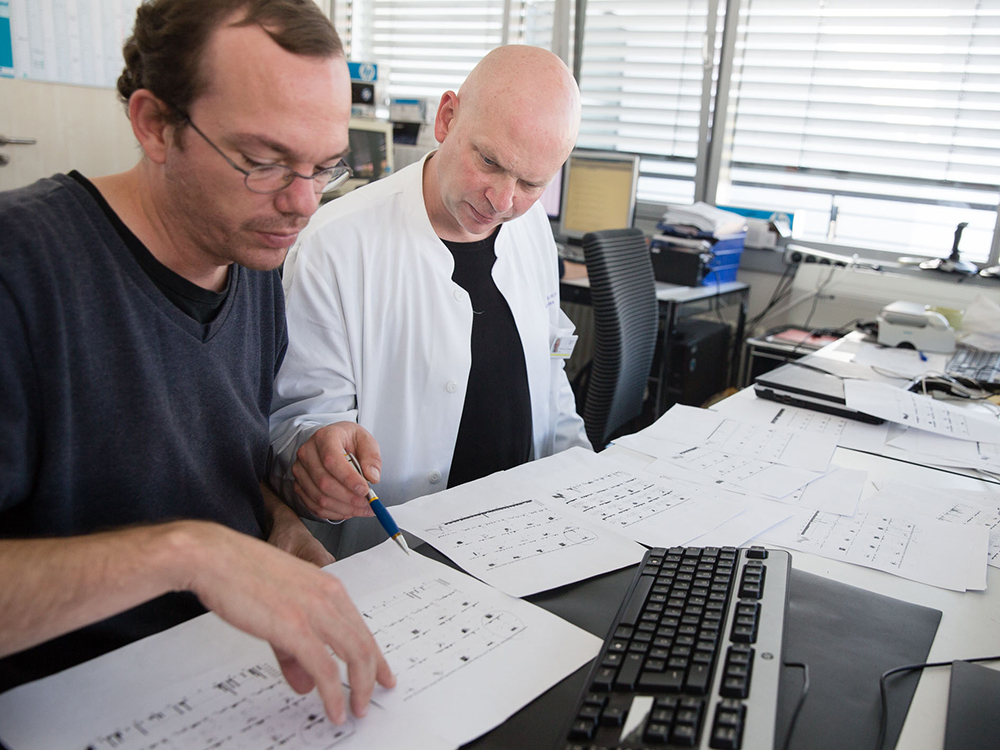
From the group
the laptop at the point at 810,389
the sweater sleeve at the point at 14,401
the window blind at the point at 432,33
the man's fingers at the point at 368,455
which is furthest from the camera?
the window blind at the point at 432,33

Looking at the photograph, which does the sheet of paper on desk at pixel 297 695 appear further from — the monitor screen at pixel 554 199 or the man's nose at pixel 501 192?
the monitor screen at pixel 554 199

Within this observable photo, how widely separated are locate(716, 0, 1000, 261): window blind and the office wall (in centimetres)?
281

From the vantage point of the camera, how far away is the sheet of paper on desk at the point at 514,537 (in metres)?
0.93

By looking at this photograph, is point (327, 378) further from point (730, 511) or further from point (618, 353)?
point (618, 353)

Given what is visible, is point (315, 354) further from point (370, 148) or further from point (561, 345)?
point (370, 148)

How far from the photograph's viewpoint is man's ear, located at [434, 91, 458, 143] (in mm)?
1473

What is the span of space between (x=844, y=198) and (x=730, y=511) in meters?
2.93

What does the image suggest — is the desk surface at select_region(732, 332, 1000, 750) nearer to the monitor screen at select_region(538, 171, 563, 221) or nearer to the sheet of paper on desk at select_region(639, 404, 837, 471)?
the sheet of paper on desk at select_region(639, 404, 837, 471)

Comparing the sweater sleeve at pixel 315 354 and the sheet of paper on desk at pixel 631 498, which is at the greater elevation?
the sweater sleeve at pixel 315 354

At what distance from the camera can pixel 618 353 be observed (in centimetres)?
246

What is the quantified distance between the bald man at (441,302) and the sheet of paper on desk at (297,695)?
46cm

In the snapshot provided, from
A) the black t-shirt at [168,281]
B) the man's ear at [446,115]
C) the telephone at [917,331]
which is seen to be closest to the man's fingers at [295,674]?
the black t-shirt at [168,281]

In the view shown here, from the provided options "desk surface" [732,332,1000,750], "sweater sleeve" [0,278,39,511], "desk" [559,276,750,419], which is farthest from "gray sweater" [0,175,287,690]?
"desk" [559,276,750,419]

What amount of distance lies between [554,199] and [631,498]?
291 centimetres
